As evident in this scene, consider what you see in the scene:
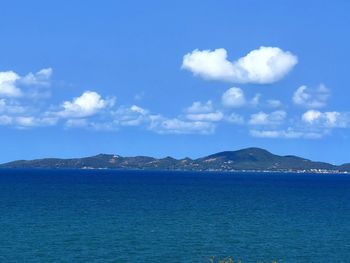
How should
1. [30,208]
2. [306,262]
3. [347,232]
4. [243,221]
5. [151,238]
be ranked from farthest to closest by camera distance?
[30,208]
[243,221]
[347,232]
[151,238]
[306,262]

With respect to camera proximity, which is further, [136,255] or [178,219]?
[178,219]

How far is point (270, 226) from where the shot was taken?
85.2 m

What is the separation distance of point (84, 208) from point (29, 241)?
43.2m

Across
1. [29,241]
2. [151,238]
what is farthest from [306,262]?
[29,241]

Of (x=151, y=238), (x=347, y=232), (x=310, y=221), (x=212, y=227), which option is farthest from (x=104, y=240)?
(x=310, y=221)

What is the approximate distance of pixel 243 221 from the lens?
90.7 m

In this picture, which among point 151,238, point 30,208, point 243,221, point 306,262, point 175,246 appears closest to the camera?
point 306,262

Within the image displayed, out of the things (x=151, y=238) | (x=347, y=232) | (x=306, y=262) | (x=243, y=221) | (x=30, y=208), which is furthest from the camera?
(x=30, y=208)

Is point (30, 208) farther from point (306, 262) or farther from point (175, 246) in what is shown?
point (306, 262)

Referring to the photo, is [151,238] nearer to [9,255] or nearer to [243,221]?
[9,255]

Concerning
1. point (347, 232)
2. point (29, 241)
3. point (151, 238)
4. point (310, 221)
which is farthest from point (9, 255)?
point (310, 221)

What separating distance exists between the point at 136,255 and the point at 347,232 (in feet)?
109

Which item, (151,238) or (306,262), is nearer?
(306,262)

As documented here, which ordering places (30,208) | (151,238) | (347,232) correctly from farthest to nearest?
(30,208), (347,232), (151,238)
